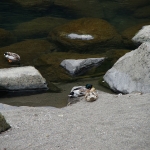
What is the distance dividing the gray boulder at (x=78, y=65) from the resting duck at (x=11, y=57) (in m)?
0.98

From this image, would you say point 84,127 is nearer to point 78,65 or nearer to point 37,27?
point 78,65

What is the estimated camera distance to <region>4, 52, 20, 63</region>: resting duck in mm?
9586

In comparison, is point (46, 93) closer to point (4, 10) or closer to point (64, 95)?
point (64, 95)

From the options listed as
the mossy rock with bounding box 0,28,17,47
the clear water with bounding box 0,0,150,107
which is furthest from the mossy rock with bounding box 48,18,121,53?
the clear water with bounding box 0,0,150,107

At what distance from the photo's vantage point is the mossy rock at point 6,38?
445 inches

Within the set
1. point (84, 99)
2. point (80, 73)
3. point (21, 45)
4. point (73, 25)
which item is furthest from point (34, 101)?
point (73, 25)

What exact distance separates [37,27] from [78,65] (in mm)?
3750

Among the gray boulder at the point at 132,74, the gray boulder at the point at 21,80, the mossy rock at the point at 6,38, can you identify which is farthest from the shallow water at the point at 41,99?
the mossy rock at the point at 6,38

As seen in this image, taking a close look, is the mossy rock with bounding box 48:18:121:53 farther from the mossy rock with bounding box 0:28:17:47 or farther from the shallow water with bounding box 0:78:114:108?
the shallow water with bounding box 0:78:114:108

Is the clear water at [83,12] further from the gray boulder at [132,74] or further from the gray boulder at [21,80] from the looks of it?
the gray boulder at [21,80]

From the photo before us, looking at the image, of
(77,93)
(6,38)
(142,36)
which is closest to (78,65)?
(77,93)

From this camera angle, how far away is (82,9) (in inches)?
572

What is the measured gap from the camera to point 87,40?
36.2 ft

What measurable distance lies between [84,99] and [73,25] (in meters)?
4.71
